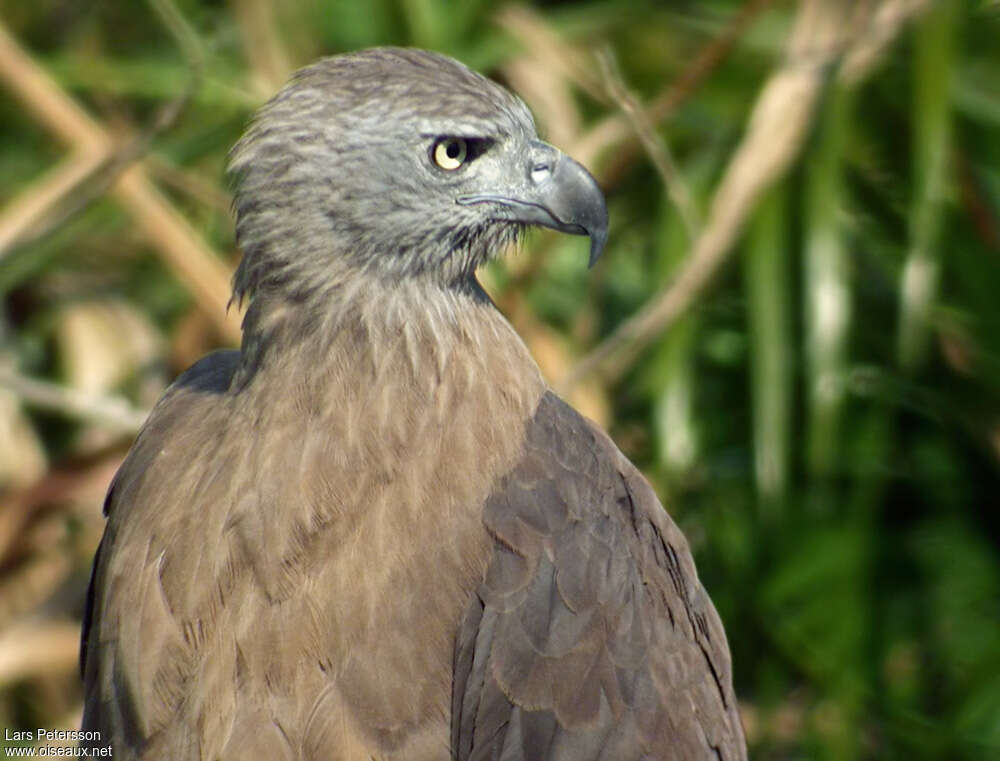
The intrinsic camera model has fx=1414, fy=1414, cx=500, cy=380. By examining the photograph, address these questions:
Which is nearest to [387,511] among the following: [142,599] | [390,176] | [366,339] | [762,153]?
[366,339]

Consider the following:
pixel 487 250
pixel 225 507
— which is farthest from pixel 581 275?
pixel 225 507

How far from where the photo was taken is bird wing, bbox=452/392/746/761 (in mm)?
2557

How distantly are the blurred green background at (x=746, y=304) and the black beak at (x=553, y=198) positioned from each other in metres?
1.16

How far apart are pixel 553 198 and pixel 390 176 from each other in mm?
309

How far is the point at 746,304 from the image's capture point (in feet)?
15.0

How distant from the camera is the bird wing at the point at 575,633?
Result: 8.39ft

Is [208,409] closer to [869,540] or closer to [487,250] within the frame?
[487,250]

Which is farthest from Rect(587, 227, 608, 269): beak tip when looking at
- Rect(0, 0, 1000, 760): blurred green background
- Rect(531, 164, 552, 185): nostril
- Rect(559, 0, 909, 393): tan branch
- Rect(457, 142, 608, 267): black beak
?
Rect(559, 0, 909, 393): tan branch

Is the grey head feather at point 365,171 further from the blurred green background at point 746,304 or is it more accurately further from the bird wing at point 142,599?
the blurred green background at point 746,304

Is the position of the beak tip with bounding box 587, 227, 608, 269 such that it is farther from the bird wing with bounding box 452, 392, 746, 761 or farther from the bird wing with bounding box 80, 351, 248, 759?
the bird wing with bounding box 80, 351, 248, 759

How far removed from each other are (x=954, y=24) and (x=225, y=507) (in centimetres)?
286

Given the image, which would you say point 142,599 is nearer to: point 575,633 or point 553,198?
point 575,633

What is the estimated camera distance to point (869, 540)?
441 cm

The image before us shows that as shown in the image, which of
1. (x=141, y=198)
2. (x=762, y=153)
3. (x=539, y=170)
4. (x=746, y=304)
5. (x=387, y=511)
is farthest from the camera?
(x=746, y=304)
